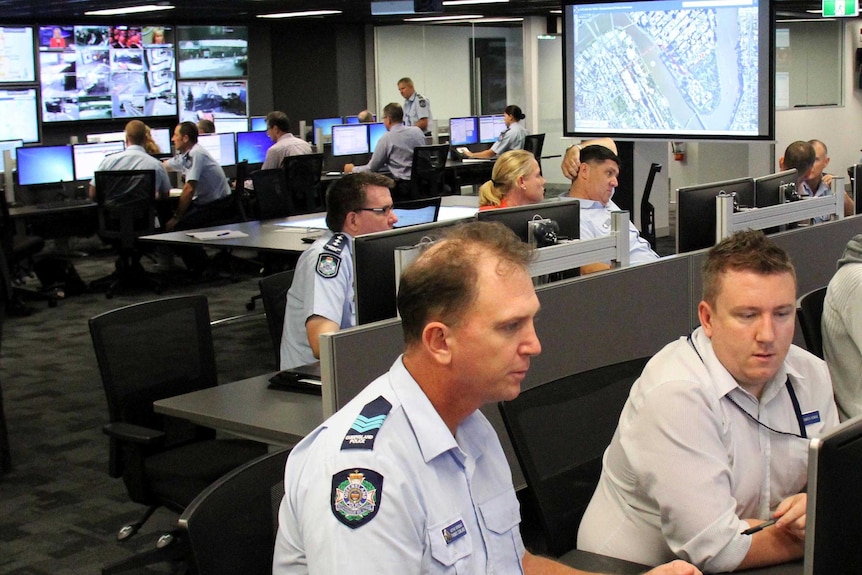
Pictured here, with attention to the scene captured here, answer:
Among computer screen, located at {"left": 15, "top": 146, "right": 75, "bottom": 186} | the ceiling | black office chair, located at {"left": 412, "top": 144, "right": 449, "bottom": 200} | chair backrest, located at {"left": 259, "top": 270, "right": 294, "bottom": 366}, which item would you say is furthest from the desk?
the ceiling

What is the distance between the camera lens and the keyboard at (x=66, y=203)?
8.41 metres

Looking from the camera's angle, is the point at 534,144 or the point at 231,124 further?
the point at 534,144

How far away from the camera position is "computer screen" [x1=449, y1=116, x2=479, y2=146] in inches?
514

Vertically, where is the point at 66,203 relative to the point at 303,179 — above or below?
below

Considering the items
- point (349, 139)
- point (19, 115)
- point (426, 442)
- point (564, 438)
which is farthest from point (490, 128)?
point (426, 442)

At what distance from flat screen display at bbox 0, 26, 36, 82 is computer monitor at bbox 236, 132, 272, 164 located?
286cm

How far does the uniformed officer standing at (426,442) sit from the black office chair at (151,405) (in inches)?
69.0

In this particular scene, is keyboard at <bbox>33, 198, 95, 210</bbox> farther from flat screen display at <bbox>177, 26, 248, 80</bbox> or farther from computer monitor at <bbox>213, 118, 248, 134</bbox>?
flat screen display at <bbox>177, 26, 248, 80</bbox>

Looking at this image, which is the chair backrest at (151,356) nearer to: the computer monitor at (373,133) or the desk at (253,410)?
the desk at (253,410)

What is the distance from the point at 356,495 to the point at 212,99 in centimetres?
1312

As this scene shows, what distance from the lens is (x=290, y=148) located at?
380 inches

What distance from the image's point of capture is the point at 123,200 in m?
8.19

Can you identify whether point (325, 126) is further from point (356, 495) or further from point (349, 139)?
point (356, 495)

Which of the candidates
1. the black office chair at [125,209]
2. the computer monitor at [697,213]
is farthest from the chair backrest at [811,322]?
the black office chair at [125,209]
